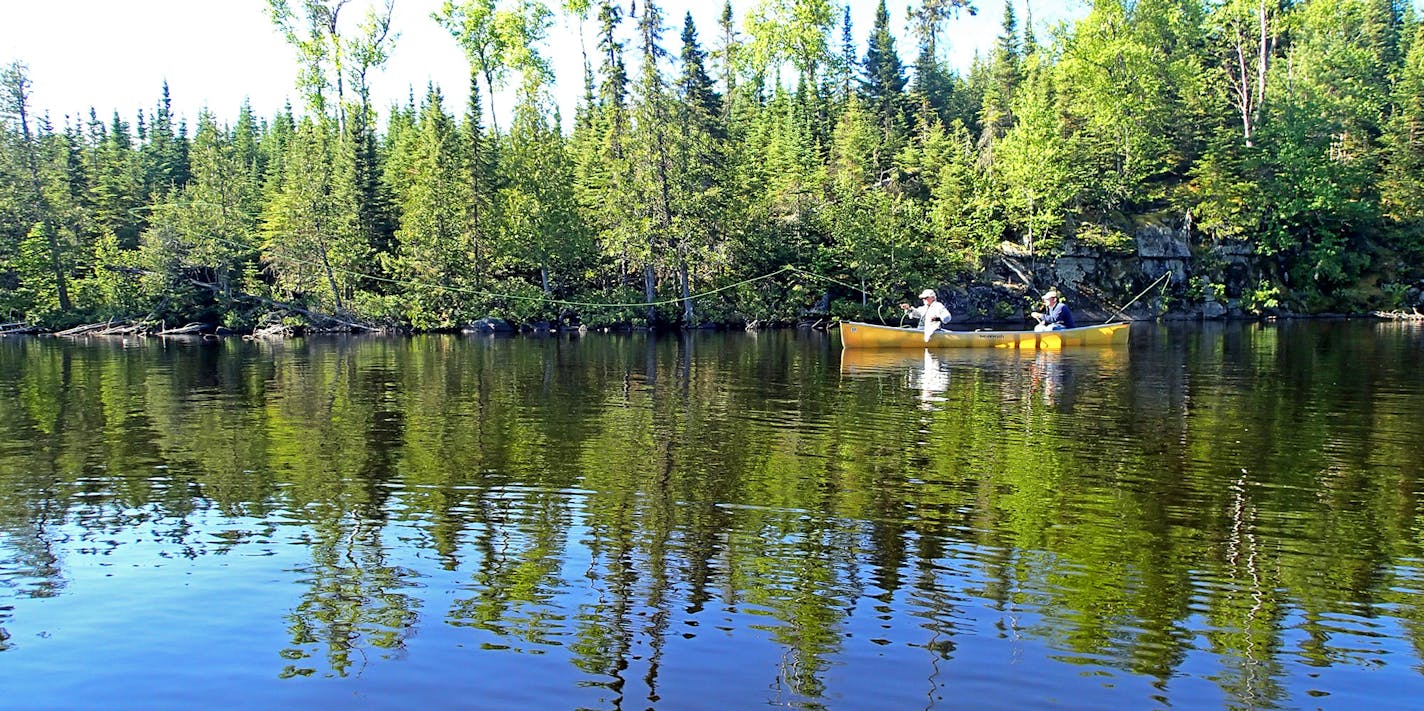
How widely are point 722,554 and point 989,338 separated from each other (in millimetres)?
24925

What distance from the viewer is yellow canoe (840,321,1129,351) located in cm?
3177

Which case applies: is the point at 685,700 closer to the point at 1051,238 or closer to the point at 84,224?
the point at 1051,238

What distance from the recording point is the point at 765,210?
51.1 m

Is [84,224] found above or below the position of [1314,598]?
above

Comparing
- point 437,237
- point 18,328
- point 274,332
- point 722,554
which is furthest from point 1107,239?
point 18,328

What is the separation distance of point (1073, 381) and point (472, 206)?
1444 inches

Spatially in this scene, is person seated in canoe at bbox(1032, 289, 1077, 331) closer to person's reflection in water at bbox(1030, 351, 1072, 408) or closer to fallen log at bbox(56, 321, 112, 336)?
person's reflection in water at bbox(1030, 351, 1072, 408)

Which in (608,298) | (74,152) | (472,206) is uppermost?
(74,152)

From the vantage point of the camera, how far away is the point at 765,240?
50719 millimetres

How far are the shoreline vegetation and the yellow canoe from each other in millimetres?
16917

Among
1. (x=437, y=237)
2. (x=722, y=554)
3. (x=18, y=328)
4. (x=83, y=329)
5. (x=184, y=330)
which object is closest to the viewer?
(x=722, y=554)

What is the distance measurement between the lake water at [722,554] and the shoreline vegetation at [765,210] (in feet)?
103

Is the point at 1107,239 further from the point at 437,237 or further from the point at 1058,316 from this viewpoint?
the point at 437,237

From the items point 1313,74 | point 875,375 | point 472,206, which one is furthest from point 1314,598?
point 1313,74
